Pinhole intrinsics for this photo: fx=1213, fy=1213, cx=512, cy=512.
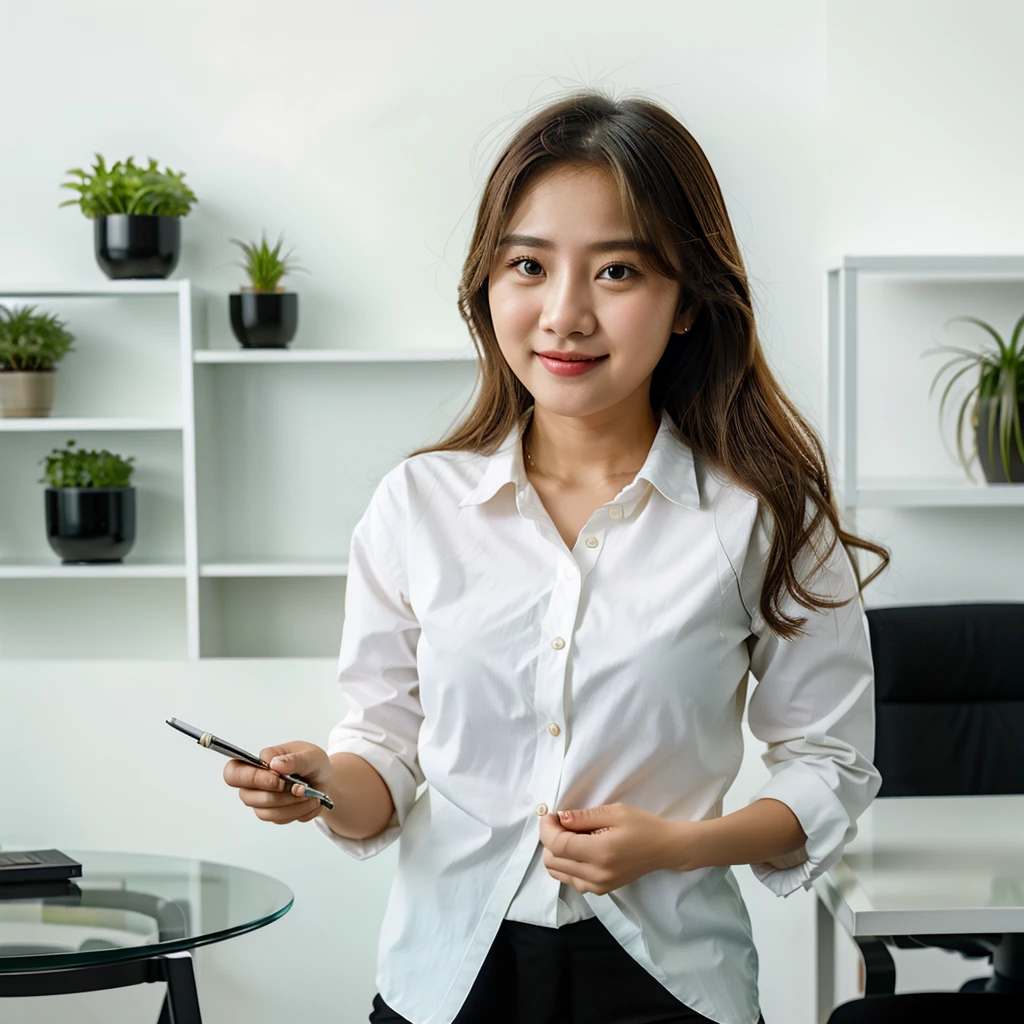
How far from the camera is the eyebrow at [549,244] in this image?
1.10 m

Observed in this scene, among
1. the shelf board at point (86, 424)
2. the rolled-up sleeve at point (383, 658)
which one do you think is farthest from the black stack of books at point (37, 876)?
the shelf board at point (86, 424)

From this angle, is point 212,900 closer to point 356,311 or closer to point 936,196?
point 356,311

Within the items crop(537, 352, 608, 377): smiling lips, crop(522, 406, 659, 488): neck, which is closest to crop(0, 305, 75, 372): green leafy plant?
crop(522, 406, 659, 488): neck

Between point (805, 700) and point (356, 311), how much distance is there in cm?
195

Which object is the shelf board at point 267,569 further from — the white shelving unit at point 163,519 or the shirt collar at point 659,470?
the shirt collar at point 659,470

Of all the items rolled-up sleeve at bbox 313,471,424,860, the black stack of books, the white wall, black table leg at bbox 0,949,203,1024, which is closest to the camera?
rolled-up sleeve at bbox 313,471,424,860

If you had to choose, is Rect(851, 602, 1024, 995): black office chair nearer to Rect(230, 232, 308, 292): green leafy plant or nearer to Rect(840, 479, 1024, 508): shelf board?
Rect(840, 479, 1024, 508): shelf board

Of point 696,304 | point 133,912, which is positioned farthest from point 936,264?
point 133,912

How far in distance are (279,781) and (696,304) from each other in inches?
23.8

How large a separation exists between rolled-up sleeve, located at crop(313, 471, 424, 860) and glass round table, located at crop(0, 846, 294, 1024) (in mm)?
392

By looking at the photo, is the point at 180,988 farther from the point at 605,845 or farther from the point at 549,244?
the point at 549,244

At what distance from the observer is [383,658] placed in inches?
49.7

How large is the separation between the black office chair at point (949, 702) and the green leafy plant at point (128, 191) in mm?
1765

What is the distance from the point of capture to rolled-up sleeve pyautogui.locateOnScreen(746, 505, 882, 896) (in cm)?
115
